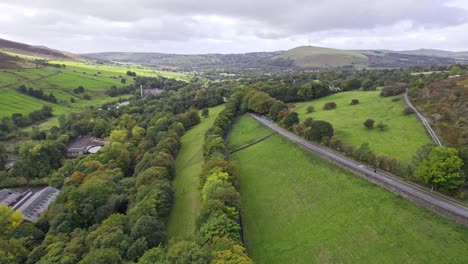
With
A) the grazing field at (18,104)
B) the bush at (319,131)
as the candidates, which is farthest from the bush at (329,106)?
the grazing field at (18,104)

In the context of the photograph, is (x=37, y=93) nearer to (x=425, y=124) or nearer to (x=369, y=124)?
(x=369, y=124)

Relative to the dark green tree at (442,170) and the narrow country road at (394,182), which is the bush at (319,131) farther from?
the dark green tree at (442,170)

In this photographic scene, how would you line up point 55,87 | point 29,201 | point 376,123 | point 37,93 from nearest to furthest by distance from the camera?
1. point 29,201
2. point 376,123
3. point 37,93
4. point 55,87

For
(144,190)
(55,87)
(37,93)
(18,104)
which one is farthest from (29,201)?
(55,87)

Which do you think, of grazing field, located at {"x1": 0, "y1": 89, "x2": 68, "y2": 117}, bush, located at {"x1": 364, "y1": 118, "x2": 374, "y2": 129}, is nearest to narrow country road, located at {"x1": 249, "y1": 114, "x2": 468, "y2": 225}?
bush, located at {"x1": 364, "y1": 118, "x2": 374, "y2": 129}

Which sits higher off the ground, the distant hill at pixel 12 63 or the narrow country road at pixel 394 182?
the distant hill at pixel 12 63

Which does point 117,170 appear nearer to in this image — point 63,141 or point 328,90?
point 63,141

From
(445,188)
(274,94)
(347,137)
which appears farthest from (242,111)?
(445,188)
